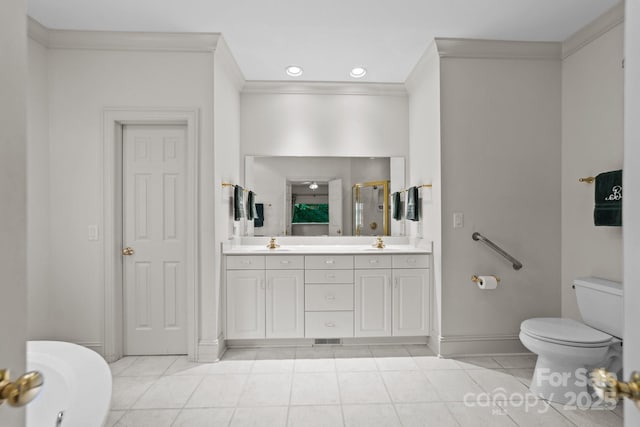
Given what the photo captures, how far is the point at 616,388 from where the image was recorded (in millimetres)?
524

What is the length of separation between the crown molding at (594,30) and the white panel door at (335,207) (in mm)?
2198

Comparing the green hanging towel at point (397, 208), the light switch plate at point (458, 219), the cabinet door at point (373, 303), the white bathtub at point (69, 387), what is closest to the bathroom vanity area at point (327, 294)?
the cabinet door at point (373, 303)

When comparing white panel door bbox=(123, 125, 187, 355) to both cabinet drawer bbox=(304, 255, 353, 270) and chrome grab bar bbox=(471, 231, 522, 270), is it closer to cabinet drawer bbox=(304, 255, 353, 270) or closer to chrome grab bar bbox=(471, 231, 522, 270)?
cabinet drawer bbox=(304, 255, 353, 270)

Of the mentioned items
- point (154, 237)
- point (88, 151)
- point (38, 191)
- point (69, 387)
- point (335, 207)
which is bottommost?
point (69, 387)

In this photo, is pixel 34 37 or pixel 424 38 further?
pixel 424 38

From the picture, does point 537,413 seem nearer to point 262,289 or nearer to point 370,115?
point 262,289

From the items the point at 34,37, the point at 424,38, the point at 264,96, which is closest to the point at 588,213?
the point at 424,38

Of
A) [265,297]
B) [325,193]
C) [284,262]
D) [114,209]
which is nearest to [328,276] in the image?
[284,262]

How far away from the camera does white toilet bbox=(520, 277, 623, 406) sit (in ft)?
6.64

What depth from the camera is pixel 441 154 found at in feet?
9.16

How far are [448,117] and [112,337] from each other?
3163mm

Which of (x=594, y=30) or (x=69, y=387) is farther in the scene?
(x=594, y=30)

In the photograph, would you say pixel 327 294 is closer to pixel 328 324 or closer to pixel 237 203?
pixel 328 324

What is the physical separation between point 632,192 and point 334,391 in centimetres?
213
